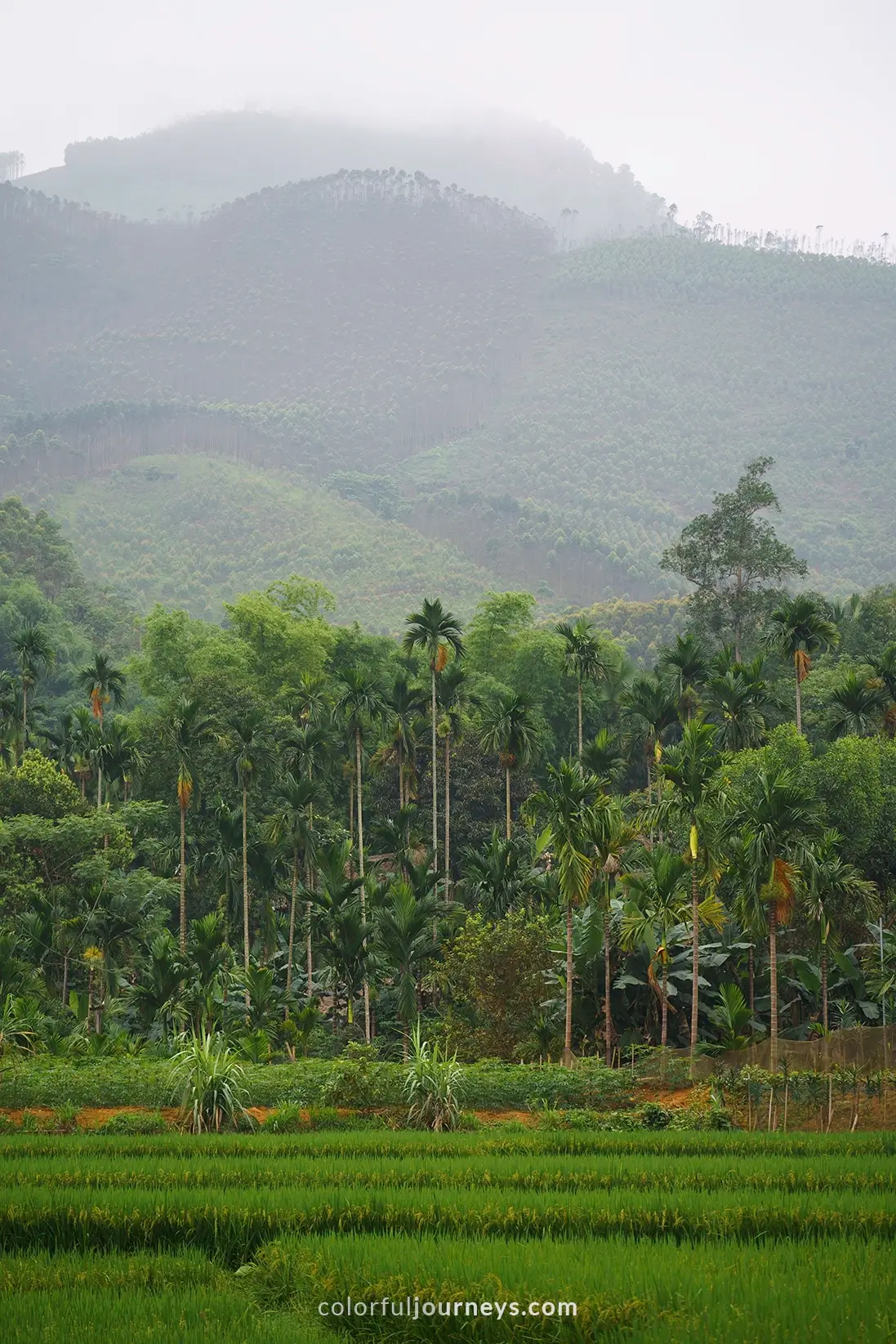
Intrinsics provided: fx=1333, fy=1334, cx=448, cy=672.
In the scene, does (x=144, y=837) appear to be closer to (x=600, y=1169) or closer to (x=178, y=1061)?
(x=178, y=1061)

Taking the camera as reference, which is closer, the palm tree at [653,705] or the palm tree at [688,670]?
the palm tree at [653,705]

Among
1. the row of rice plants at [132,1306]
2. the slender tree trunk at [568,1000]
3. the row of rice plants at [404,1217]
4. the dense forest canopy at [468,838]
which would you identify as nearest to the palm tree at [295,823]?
the dense forest canopy at [468,838]

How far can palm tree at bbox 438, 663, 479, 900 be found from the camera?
66062 mm

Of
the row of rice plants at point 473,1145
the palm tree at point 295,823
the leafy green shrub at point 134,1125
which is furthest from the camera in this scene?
the palm tree at point 295,823

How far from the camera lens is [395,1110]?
3098cm

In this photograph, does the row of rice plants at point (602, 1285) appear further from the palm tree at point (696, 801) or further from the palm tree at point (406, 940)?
the palm tree at point (406, 940)

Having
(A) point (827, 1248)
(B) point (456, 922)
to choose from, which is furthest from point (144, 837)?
(A) point (827, 1248)

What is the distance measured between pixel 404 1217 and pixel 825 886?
2135 centimetres

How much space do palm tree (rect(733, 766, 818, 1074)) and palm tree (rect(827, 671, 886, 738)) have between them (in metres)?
19.6

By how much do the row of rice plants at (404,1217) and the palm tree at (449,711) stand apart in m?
44.8

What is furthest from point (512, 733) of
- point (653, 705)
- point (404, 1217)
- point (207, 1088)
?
point (404, 1217)

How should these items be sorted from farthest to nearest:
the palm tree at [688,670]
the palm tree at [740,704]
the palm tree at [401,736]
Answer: the palm tree at [688,670]
the palm tree at [401,736]
the palm tree at [740,704]

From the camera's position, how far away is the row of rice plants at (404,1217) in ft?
53.5

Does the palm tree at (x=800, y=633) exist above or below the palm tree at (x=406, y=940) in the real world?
above
